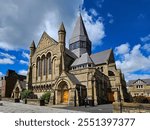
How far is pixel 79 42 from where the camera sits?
52.5 meters

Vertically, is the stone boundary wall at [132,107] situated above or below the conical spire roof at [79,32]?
below

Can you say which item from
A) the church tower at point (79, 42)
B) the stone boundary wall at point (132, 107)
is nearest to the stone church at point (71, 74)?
the church tower at point (79, 42)

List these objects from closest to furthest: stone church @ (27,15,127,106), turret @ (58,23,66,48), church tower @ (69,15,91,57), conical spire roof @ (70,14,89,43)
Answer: stone church @ (27,15,127,106) → turret @ (58,23,66,48) → church tower @ (69,15,91,57) → conical spire roof @ (70,14,89,43)

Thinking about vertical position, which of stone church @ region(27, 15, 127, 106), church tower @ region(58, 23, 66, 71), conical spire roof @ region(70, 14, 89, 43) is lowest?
stone church @ region(27, 15, 127, 106)

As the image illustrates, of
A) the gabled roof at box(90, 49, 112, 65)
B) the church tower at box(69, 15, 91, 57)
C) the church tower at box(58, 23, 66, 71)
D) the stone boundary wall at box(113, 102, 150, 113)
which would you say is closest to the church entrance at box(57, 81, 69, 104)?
the church tower at box(58, 23, 66, 71)

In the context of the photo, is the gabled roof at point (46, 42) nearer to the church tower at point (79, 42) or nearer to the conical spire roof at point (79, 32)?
the church tower at point (79, 42)

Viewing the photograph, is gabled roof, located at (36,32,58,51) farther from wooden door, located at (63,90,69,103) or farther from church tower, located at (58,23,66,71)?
wooden door, located at (63,90,69,103)

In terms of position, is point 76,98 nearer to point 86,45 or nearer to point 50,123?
point 50,123

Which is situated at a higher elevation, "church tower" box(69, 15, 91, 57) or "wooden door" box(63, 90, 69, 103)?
"church tower" box(69, 15, 91, 57)

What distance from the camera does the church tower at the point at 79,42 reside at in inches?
2046

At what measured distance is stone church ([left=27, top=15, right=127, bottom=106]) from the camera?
1219 inches

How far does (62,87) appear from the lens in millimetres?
31797

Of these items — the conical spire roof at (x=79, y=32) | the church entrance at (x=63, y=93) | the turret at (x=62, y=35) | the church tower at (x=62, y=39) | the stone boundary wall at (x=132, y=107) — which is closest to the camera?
the stone boundary wall at (x=132, y=107)

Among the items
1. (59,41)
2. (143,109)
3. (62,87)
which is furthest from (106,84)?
(143,109)
